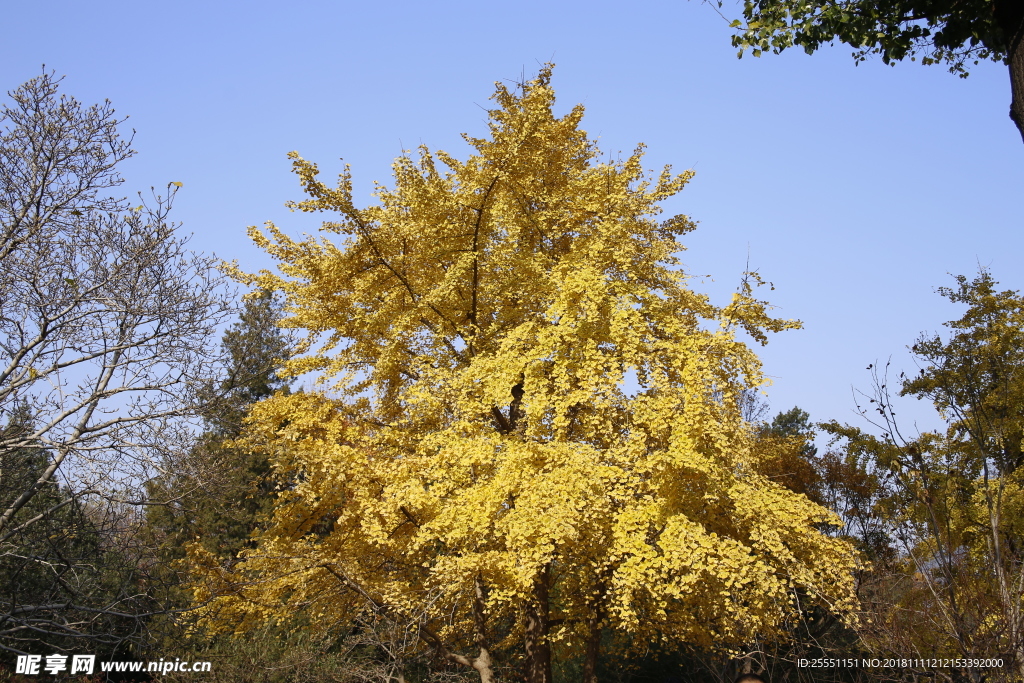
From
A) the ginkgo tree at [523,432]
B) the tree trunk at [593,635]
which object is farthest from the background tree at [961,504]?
the tree trunk at [593,635]

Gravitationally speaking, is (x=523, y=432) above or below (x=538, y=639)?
above

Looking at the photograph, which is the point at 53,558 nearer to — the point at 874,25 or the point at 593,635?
the point at 593,635

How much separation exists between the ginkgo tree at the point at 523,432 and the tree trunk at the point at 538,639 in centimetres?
3

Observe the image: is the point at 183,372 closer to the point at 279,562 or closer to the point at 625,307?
the point at 279,562

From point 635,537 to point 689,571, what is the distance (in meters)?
0.69

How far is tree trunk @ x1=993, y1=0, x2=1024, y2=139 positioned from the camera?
→ 3.40 metres

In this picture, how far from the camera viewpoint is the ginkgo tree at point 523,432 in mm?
6852

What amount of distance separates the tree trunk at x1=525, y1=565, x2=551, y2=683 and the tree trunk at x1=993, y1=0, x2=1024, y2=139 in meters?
6.52

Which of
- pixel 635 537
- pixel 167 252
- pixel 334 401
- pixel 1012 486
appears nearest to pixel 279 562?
pixel 334 401

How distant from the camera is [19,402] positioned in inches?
273

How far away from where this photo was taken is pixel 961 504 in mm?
10570

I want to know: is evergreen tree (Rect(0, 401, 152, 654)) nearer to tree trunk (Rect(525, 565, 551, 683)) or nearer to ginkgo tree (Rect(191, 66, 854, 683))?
ginkgo tree (Rect(191, 66, 854, 683))

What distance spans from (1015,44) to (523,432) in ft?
20.2

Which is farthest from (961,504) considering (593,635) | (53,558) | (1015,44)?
(53,558)
